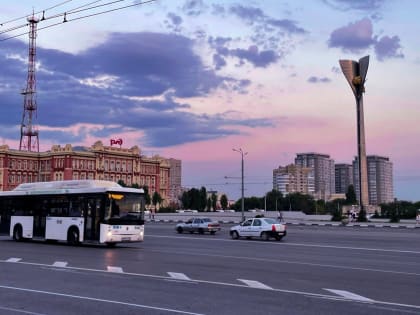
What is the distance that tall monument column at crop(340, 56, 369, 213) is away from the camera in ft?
265

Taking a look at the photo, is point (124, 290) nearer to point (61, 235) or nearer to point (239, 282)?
point (239, 282)

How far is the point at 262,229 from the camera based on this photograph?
3406 centimetres

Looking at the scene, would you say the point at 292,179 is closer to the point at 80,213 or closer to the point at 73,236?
the point at 73,236

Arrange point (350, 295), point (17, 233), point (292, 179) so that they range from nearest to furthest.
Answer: point (350, 295) → point (17, 233) → point (292, 179)

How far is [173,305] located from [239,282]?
3711 mm

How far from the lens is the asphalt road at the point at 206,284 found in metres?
9.68

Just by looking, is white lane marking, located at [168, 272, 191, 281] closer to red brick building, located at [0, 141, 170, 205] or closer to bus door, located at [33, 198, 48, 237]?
bus door, located at [33, 198, 48, 237]

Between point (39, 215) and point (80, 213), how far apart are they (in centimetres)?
380

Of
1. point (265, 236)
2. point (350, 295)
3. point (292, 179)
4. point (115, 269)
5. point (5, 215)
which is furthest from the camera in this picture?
point (292, 179)

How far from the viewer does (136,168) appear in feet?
515

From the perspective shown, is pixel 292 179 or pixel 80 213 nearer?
pixel 80 213

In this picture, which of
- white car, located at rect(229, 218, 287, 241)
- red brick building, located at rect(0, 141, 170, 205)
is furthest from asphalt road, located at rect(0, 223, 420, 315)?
red brick building, located at rect(0, 141, 170, 205)

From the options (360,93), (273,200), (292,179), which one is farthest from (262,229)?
(292,179)

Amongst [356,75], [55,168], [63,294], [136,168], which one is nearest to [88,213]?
[63,294]
